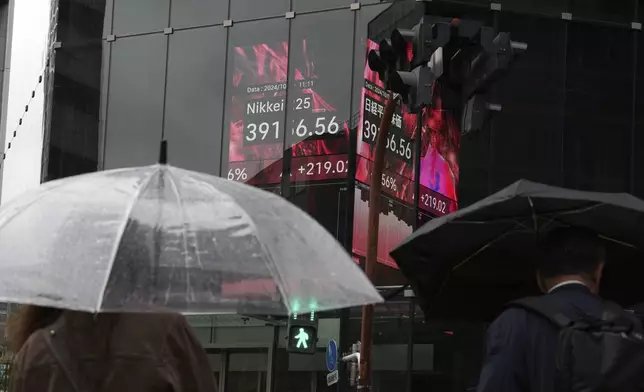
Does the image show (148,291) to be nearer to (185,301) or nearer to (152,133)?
(185,301)

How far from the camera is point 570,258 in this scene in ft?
11.5

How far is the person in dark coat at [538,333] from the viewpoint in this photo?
10.7ft

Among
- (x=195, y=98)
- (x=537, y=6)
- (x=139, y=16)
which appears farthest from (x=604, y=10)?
(x=139, y=16)

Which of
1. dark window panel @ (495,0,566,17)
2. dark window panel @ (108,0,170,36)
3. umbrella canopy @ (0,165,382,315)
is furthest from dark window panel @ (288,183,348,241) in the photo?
umbrella canopy @ (0,165,382,315)

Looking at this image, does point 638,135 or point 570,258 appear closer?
point 570,258

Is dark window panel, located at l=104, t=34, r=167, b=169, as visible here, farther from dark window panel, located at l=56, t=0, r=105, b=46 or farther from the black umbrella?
the black umbrella

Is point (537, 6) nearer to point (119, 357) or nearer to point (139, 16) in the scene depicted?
point (139, 16)

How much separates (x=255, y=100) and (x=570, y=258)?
21.7 metres

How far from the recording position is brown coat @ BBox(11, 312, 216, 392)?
11.0ft

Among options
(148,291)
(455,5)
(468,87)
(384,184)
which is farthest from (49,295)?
(455,5)

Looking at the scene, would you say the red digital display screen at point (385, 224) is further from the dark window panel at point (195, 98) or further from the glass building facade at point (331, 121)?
the dark window panel at point (195, 98)

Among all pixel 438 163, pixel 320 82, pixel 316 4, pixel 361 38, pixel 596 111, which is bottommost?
pixel 438 163

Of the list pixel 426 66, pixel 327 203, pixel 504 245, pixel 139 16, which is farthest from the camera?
pixel 139 16

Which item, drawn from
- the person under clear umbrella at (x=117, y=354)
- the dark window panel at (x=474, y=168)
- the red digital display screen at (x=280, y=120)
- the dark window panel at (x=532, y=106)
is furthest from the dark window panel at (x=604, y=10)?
the person under clear umbrella at (x=117, y=354)
